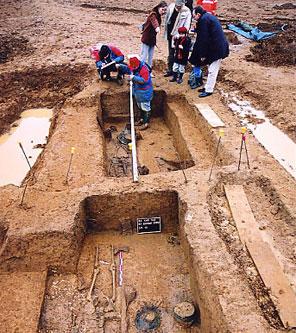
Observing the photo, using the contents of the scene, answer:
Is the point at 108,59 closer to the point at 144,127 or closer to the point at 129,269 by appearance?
the point at 144,127

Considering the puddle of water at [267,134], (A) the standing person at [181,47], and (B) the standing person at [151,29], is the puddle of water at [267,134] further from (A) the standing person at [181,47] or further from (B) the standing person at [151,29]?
(B) the standing person at [151,29]

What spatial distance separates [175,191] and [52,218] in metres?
1.77

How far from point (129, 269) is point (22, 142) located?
4239mm

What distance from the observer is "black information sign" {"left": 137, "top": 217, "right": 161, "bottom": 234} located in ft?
18.2

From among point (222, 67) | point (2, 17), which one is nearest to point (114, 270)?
point (222, 67)

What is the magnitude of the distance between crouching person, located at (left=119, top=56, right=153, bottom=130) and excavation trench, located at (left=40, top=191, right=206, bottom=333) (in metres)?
3.33

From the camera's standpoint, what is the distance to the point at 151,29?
8.62 meters

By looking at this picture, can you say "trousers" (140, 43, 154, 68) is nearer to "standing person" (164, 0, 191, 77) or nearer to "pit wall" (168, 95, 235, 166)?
"standing person" (164, 0, 191, 77)

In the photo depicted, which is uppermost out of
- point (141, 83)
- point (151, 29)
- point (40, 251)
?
point (151, 29)

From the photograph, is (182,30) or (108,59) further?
(108,59)

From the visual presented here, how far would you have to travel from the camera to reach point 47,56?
11.8 meters

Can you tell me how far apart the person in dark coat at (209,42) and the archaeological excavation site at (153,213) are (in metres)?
0.81

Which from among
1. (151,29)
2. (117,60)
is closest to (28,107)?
(117,60)

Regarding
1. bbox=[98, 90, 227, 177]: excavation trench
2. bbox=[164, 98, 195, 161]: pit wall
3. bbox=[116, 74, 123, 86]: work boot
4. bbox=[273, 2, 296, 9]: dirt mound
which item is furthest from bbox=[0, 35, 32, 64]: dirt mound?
Result: bbox=[273, 2, 296, 9]: dirt mound
